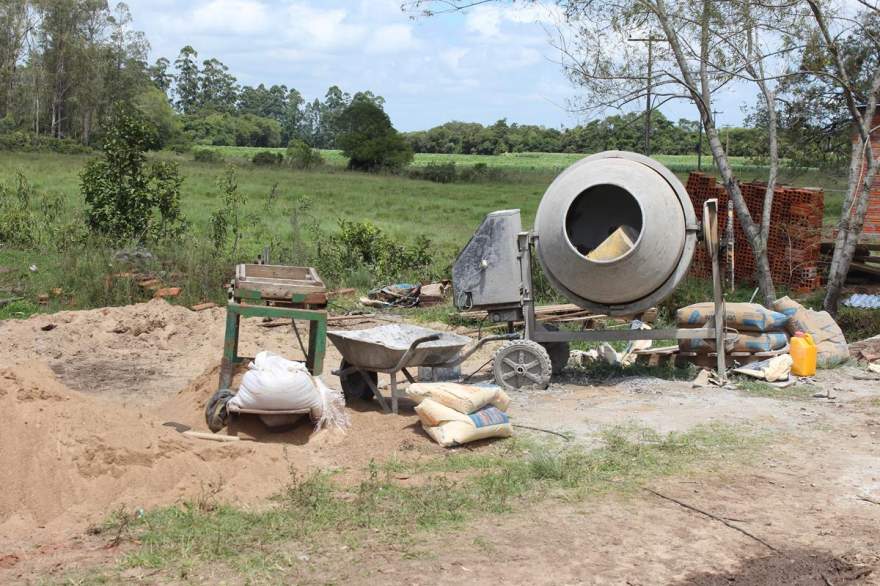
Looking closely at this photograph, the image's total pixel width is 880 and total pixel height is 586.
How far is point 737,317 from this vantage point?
31.2 ft

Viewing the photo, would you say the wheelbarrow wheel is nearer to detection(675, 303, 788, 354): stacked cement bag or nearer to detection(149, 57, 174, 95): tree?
detection(675, 303, 788, 354): stacked cement bag

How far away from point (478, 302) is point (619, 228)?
4.82 ft

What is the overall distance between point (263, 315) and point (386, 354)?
3.18ft

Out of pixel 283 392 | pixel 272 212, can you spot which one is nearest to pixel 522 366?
pixel 283 392

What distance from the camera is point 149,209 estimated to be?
15.0 m

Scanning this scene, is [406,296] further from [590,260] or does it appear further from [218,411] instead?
[218,411]

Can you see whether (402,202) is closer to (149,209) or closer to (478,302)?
(149,209)

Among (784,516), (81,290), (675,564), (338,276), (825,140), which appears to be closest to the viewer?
(675,564)

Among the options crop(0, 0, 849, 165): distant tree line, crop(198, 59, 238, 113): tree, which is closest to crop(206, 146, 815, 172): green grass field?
crop(0, 0, 849, 165): distant tree line

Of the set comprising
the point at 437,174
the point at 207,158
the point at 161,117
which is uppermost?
the point at 161,117

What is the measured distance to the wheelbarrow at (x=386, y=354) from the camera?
24.7 ft

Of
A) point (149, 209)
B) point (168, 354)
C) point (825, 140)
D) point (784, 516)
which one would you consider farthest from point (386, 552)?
point (825, 140)

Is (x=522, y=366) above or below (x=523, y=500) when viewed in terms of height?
above

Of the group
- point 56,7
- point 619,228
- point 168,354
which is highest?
point 56,7
